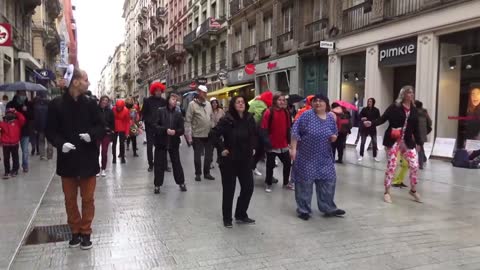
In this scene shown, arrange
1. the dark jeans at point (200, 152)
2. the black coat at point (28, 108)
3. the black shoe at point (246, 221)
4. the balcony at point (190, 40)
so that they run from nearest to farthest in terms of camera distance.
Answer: the black shoe at point (246, 221)
the dark jeans at point (200, 152)
the black coat at point (28, 108)
the balcony at point (190, 40)

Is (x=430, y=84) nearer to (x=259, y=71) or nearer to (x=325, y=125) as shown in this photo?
(x=325, y=125)

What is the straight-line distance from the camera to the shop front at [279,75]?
2198 centimetres

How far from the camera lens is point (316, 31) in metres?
20.2

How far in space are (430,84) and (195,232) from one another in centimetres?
1069

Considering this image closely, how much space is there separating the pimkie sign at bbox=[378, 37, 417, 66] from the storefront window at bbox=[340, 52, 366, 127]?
1.63m

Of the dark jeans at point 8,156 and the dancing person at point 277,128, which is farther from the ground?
the dancing person at point 277,128

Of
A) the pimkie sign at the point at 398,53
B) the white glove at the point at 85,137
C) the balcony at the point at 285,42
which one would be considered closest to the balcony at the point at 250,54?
the balcony at the point at 285,42

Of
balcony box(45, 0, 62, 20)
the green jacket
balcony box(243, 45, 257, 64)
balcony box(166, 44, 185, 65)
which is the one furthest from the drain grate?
balcony box(166, 44, 185, 65)

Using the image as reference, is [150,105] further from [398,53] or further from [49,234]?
[398,53]

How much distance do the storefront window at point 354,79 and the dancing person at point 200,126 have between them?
9.60 metres

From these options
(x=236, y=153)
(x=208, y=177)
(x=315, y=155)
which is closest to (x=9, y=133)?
(x=208, y=177)

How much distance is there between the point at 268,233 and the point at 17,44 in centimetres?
2270

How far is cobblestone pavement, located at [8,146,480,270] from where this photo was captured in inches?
170

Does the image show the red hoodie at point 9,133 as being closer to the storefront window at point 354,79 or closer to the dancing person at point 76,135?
the dancing person at point 76,135
